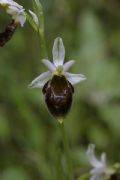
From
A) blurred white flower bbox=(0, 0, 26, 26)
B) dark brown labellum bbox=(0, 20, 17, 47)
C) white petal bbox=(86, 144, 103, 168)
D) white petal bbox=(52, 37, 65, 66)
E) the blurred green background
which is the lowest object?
white petal bbox=(86, 144, 103, 168)

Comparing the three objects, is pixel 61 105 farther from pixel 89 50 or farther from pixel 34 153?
pixel 89 50

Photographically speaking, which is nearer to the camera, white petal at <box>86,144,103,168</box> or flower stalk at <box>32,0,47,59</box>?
flower stalk at <box>32,0,47,59</box>

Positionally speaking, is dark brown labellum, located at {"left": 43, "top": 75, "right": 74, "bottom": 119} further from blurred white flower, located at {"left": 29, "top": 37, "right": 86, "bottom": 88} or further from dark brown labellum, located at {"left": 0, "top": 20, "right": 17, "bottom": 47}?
dark brown labellum, located at {"left": 0, "top": 20, "right": 17, "bottom": 47}

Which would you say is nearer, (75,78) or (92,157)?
(75,78)

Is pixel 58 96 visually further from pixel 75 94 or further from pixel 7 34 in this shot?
pixel 75 94

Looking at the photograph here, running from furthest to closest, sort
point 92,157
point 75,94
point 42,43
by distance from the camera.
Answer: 1. point 75,94
2. point 92,157
3. point 42,43

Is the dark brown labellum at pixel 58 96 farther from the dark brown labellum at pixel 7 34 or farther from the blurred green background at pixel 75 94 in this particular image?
the blurred green background at pixel 75 94

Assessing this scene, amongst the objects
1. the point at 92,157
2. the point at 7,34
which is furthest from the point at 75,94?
the point at 7,34

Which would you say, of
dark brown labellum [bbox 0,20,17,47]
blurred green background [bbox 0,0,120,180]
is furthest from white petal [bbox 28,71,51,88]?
blurred green background [bbox 0,0,120,180]
